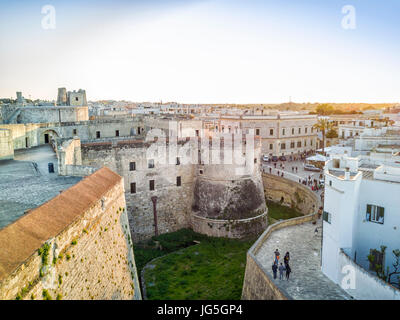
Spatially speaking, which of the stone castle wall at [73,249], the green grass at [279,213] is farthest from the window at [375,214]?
the green grass at [279,213]

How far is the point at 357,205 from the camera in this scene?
44.7 feet

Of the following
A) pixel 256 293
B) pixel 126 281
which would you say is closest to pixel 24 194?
pixel 126 281

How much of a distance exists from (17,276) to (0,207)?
5531 mm

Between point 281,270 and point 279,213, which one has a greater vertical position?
point 281,270

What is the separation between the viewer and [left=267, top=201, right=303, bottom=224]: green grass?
26.7m

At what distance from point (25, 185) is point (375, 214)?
532 inches

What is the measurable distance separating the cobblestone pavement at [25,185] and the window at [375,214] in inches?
459

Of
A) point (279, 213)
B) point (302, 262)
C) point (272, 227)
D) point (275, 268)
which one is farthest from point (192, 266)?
point (279, 213)

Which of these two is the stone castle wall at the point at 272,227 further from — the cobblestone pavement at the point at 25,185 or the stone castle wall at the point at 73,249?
the cobblestone pavement at the point at 25,185

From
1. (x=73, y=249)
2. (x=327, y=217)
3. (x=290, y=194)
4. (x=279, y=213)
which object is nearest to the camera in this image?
(x=73, y=249)

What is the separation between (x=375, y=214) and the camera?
1338 cm

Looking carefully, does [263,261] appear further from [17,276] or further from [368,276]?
[17,276]

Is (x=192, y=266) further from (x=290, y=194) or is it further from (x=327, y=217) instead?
(x=290, y=194)

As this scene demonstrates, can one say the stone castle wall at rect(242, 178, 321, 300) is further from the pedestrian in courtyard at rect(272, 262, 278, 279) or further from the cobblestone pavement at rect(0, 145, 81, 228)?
the cobblestone pavement at rect(0, 145, 81, 228)
